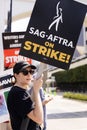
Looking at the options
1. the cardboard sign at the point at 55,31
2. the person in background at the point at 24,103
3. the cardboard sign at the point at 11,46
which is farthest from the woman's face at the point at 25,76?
the cardboard sign at the point at 11,46

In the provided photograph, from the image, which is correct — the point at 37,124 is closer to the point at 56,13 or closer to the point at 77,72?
the point at 56,13

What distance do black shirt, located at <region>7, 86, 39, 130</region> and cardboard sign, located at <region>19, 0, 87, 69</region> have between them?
33 cm

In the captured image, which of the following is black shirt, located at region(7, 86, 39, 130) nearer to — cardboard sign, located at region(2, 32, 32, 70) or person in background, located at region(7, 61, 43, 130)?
person in background, located at region(7, 61, 43, 130)

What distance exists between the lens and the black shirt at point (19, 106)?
3.33m

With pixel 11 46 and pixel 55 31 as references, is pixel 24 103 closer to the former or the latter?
pixel 55 31

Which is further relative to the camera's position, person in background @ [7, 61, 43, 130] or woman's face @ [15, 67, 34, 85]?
woman's face @ [15, 67, 34, 85]

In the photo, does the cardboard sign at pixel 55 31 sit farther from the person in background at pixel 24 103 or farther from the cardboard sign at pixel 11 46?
the cardboard sign at pixel 11 46

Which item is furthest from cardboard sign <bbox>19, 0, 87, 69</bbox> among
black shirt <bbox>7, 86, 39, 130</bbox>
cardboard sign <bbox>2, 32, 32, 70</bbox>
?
cardboard sign <bbox>2, 32, 32, 70</bbox>

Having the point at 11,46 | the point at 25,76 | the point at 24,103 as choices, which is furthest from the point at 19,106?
the point at 11,46

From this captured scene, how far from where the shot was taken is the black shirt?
3.33 metres

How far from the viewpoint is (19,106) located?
132 inches

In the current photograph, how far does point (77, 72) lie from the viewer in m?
34.7

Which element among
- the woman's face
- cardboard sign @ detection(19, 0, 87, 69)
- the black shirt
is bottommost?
the black shirt

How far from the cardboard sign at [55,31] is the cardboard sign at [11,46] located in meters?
1.34
